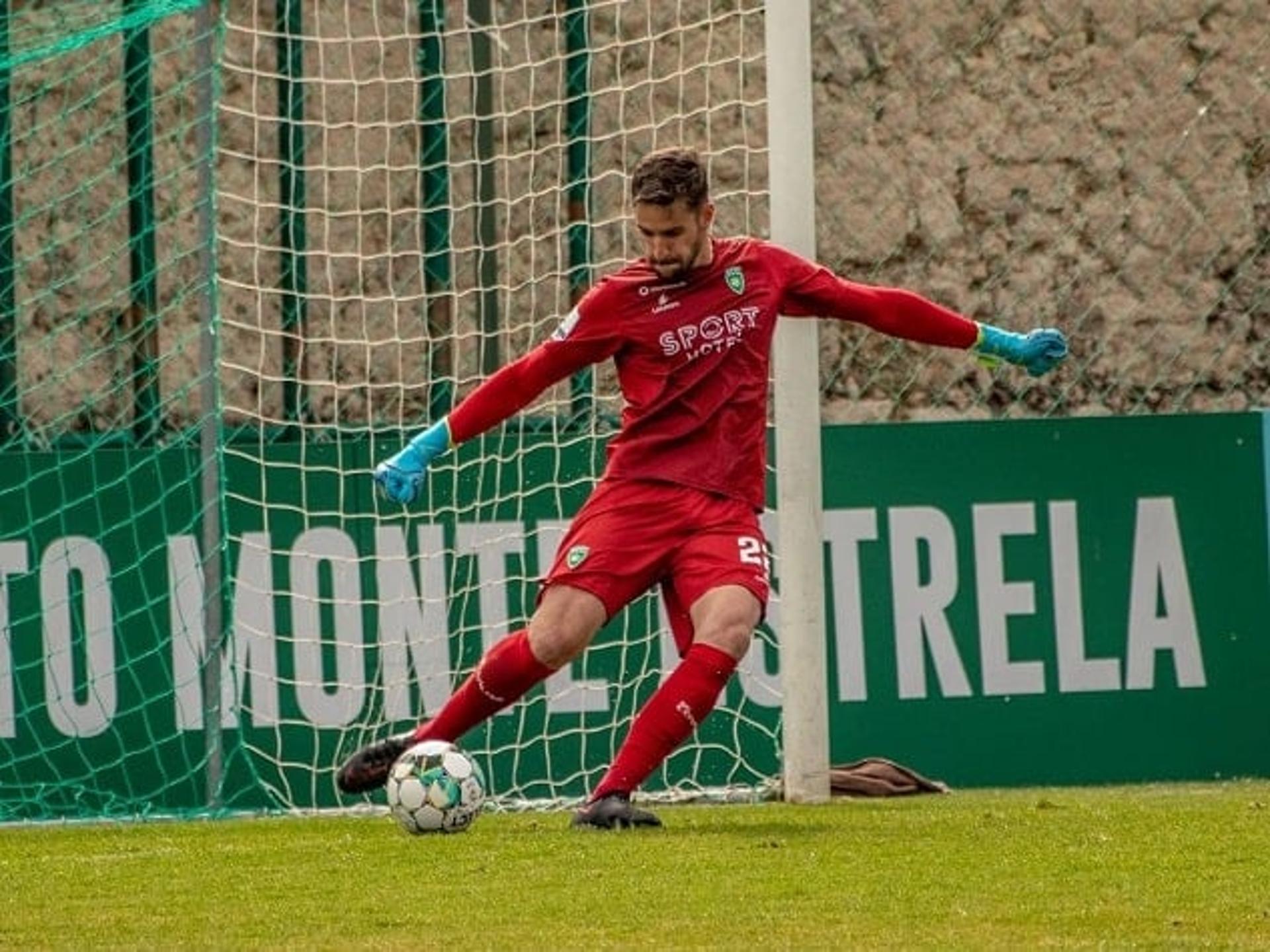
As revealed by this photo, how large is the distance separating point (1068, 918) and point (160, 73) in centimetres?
623

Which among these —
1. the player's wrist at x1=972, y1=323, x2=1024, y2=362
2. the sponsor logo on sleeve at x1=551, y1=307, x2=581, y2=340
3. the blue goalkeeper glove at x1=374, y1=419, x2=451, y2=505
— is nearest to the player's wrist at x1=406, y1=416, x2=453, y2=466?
the blue goalkeeper glove at x1=374, y1=419, x2=451, y2=505

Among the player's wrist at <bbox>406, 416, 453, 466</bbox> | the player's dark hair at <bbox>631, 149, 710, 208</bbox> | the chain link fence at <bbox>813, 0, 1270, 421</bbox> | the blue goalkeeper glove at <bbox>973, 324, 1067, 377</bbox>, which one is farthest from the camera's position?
the chain link fence at <bbox>813, 0, 1270, 421</bbox>

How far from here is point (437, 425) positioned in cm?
734

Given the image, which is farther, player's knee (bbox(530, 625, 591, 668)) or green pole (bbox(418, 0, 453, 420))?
green pole (bbox(418, 0, 453, 420))

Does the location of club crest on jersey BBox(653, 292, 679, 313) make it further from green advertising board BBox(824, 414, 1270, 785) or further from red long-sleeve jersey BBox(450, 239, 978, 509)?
green advertising board BBox(824, 414, 1270, 785)

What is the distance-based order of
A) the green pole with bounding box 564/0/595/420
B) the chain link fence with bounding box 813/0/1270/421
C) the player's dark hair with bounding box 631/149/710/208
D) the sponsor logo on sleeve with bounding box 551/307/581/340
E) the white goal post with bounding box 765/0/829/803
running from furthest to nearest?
the chain link fence with bounding box 813/0/1270/421
the green pole with bounding box 564/0/595/420
the white goal post with bounding box 765/0/829/803
the sponsor logo on sleeve with bounding box 551/307/581/340
the player's dark hair with bounding box 631/149/710/208

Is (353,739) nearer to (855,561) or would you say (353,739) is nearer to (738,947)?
(855,561)

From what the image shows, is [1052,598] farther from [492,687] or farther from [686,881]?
[686,881]

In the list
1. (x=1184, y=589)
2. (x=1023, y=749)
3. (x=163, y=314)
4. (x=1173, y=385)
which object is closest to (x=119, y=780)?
(x=163, y=314)

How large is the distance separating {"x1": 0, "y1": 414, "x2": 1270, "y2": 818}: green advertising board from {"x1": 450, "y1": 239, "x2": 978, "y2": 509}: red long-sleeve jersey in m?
1.69

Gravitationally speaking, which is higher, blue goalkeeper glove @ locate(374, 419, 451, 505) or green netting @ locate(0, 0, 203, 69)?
green netting @ locate(0, 0, 203, 69)

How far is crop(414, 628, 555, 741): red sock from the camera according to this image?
24.0 feet

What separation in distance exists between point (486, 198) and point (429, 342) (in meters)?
0.54

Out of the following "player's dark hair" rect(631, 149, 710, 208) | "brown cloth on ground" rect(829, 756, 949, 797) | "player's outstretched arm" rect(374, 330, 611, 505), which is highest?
"player's dark hair" rect(631, 149, 710, 208)
